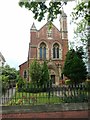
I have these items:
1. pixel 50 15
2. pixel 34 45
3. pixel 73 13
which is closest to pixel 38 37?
pixel 34 45

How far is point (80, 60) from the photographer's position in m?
24.5

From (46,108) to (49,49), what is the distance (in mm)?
26447

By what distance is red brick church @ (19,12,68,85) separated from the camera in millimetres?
32594

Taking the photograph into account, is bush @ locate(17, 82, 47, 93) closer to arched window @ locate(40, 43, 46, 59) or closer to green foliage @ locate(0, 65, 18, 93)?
green foliage @ locate(0, 65, 18, 93)

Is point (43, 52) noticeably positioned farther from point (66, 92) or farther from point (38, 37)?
point (66, 92)

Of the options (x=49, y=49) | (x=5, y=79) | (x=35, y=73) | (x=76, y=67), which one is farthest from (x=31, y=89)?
(x=49, y=49)

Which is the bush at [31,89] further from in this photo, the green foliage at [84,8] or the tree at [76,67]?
the tree at [76,67]

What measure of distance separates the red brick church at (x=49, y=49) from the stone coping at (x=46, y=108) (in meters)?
24.9

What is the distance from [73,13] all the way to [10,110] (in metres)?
7.79

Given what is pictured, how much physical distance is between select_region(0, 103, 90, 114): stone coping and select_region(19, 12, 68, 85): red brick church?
24.9 meters

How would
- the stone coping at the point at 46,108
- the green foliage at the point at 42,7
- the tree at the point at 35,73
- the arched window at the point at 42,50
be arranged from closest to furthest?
1. the stone coping at the point at 46,108
2. the green foliage at the point at 42,7
3. the tree at the point at 35,73
4. the arched window at the point at 42,50

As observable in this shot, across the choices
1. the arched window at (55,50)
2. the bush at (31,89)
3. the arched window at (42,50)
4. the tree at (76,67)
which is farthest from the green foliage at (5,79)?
the arched window at (55,50)

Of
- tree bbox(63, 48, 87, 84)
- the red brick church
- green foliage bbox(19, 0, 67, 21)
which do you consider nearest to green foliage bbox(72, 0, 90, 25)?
green foliage bbox(19, 0, 67, 21)

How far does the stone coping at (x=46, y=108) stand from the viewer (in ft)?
23.2
